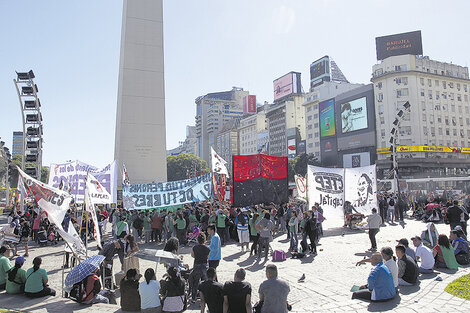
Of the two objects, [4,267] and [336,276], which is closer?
[4,267]

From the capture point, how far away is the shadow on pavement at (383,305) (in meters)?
6.54

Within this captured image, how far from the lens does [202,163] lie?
4245 inches

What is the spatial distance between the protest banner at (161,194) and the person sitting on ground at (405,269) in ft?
33.1

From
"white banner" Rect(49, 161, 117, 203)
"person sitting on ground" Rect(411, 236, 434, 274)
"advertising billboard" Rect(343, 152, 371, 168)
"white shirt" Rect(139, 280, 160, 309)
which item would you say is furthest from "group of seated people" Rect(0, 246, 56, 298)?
"advertising billboard" Rect(343, 152, 371, 168)

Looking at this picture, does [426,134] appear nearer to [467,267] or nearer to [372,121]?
[372,121]

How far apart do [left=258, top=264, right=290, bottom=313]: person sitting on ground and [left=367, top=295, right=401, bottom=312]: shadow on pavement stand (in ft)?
6.64

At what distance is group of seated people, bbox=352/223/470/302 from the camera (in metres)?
6.82

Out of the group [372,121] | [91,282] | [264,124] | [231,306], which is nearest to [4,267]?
[91,282]

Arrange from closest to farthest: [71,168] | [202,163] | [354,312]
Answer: [354,312] → [71,168] → [202,163]

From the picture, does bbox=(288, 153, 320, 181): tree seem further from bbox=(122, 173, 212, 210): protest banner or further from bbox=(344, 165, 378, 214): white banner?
bbox=(122, 173, 212, 210): protest banner

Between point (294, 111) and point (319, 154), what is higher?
point (294, 111)

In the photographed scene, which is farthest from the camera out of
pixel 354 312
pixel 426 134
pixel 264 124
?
pixel 264 124

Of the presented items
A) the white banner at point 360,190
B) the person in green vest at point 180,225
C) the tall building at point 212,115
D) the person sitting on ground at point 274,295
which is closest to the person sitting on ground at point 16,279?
the person sitting on ground at point 274,295

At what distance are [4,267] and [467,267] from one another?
473 inches
